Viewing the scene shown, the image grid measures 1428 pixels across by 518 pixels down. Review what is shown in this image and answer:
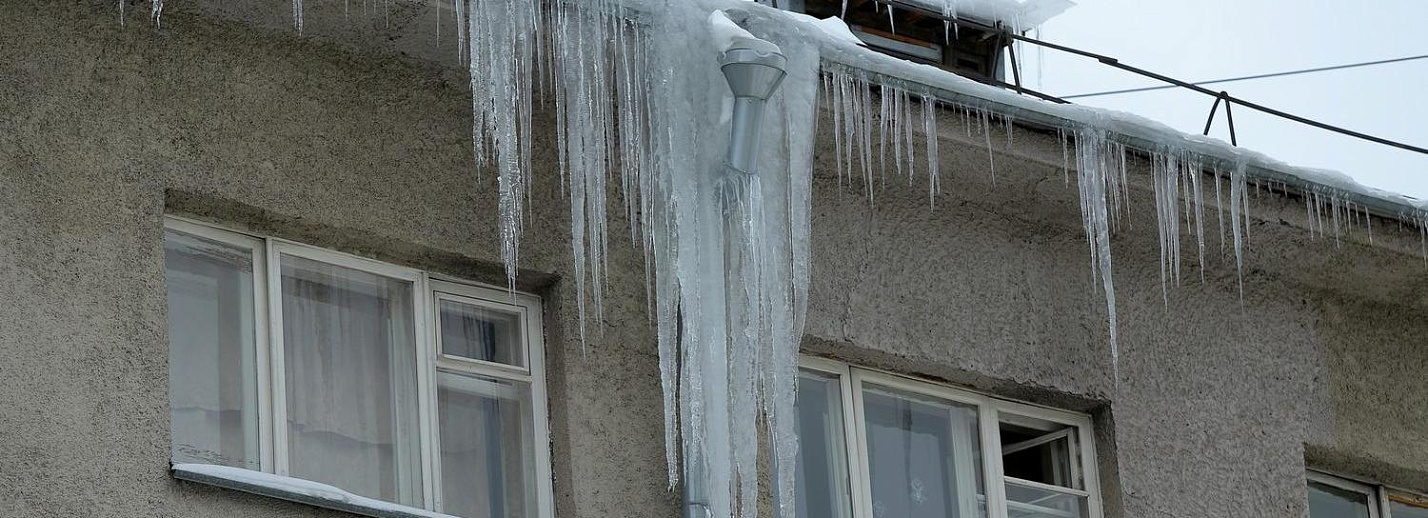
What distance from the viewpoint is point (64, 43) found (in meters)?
6.66

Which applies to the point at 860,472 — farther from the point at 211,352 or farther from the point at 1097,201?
the point at 211,352

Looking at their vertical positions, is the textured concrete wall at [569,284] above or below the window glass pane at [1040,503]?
above

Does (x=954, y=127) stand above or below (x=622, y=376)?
above

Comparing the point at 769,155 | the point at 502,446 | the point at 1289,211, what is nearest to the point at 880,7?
the point at 1289,211

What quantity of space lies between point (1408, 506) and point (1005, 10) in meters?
3.08

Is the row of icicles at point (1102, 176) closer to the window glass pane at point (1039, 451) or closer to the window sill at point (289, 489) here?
the window glass pane at point (1039, 451)

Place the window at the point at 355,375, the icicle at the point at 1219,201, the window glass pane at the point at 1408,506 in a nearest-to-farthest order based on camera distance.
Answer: the window at the point at 355,375
the icicle at the point at 1219,201
the window glass pane at the point at 1408,506

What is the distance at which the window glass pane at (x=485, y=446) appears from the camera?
7.16 m

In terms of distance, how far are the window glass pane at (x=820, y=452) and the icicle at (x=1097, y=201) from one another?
3.68ft

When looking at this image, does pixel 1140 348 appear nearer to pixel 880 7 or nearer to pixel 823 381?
pixel 823 381

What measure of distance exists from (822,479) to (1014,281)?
1.18m

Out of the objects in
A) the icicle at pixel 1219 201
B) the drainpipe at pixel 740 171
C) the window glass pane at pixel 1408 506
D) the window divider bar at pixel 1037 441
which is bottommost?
the window glass pane at pixel 1408 506

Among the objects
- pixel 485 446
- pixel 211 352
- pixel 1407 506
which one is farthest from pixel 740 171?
pixel 1407 506

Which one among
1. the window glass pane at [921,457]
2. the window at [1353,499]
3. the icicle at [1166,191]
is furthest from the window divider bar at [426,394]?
the window at [1353,499]
